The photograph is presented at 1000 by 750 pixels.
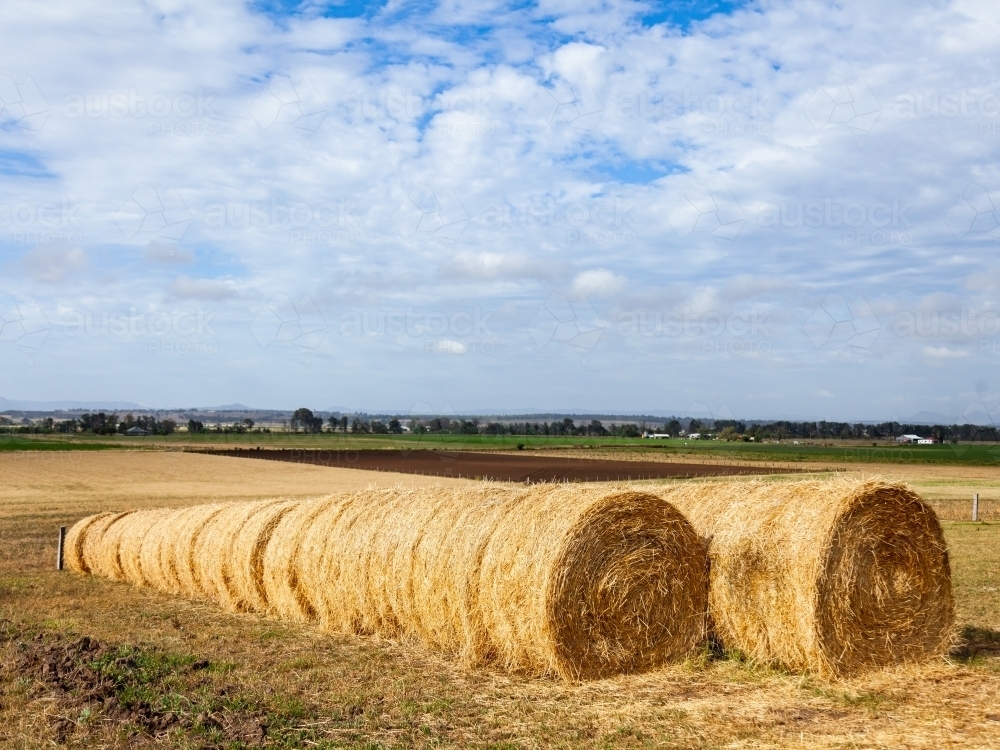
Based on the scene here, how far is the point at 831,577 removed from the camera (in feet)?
27.1

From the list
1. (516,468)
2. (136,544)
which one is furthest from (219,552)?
(516,468)

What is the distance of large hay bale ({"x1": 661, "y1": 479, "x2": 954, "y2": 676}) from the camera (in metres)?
8.22

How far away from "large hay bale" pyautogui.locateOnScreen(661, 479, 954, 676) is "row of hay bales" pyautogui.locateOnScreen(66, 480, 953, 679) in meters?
0.01

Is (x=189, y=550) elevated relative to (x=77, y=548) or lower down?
elevated

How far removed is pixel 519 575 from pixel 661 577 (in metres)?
1.46

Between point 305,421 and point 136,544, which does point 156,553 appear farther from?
point 305,421

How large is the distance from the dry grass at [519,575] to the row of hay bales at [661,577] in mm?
15

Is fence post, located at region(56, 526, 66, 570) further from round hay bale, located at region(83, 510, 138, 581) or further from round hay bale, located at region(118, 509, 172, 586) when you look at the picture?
round hay bale, located at region(118, 509, 172, 586)

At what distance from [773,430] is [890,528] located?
13962 cm

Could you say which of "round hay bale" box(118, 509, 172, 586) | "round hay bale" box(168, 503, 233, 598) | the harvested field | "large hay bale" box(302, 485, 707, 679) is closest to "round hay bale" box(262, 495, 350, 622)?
"large hay bale" box(302, 485, 707, 679)

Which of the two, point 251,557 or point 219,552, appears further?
point 219,552

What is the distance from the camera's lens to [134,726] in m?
6.48

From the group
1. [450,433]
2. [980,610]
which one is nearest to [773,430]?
[450,433]

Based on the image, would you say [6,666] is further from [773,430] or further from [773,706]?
[773,430]
